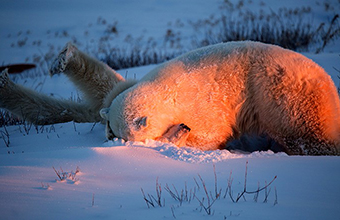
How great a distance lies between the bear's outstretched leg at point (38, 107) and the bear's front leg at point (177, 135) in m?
1.53

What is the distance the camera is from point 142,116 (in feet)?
8.48

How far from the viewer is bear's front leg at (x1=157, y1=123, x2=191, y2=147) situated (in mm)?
2596

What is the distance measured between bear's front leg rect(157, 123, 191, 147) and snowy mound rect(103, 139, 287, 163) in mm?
52

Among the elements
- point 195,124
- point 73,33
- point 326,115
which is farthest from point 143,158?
point 73,33

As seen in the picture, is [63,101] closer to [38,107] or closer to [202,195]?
[38,107]

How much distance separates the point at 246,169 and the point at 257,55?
1091 millimetres

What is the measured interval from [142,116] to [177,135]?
0.30 m

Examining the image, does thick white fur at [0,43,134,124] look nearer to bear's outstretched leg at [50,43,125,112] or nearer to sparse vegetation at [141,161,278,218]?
bear's outstretched leg at [50,43,125,112]

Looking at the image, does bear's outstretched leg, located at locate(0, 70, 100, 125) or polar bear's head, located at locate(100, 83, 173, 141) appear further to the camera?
bear's outstretched leg, located at locate(0, 70, 100, 125)

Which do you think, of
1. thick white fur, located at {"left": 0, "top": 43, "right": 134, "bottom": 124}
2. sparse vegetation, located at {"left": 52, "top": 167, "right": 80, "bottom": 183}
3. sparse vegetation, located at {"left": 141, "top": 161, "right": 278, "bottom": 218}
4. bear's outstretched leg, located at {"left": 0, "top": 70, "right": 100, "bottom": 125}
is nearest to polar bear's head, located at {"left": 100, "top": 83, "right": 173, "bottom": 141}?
sparse vegetation, located at {"left": 52, "top": 167, "right": 80, "bottom": 183}

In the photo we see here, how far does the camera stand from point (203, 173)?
2166mm

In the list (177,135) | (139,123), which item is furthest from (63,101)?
(177,135)

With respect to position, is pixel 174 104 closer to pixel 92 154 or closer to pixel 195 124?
pixel 195 124

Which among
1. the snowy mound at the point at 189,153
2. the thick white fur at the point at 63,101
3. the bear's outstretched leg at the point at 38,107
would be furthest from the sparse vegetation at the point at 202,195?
the bear's outstretched leg at the point at 38,107
